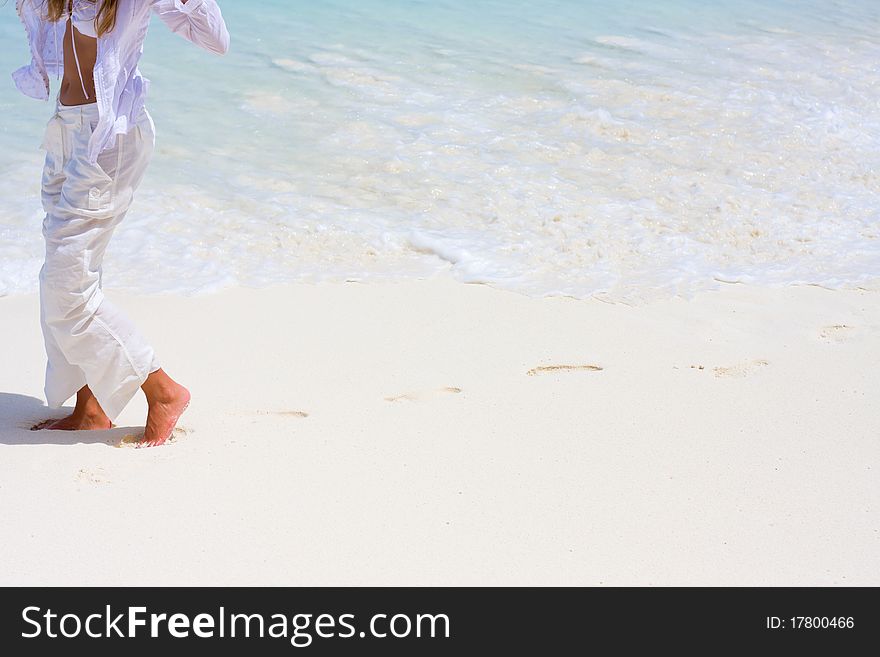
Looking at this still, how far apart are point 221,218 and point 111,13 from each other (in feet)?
8.69

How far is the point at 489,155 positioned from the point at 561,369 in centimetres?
292

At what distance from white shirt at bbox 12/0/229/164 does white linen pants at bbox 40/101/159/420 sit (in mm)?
69

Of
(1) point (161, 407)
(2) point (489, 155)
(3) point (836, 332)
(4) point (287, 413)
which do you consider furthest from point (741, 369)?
(2) point (489, 155)

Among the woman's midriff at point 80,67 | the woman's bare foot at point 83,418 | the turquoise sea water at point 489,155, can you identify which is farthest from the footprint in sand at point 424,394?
the woman's midriff at point 80,67

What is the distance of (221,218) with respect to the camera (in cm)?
539

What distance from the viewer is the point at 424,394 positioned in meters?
3.60

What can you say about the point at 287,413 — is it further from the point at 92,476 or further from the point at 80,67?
the point at 80,67

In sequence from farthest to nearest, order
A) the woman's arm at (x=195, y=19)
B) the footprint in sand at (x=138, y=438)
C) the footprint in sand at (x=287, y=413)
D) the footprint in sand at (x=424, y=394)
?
1. the footprint in sand at (x=424, y=394)
2. the footprint in sand at (x=287, y=413)
3. the footprint in sand at (x=138, y=438)
4. the woman's arm at (x=195, y=19)

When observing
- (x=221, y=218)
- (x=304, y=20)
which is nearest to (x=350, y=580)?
(x=221, y=218)

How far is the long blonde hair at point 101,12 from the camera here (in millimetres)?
2770

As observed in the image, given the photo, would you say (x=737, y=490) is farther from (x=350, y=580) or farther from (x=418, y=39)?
(x=418, y=39)

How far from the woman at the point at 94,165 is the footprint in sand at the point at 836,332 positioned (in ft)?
8.25

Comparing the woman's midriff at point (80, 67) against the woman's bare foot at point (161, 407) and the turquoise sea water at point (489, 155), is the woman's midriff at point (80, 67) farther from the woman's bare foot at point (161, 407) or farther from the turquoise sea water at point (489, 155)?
the turquoise sea water at point (489, 155)

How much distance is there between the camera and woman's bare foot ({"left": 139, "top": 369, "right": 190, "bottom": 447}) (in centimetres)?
320
